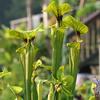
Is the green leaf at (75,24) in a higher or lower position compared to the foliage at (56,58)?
higher

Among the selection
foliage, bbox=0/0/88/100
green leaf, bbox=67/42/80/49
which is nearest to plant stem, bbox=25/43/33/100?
foliage, bbox=0/0/88/100

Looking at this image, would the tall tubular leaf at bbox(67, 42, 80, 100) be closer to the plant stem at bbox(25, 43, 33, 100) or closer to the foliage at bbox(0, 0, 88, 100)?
the foliage at bbox(0, 0, 88, 100)

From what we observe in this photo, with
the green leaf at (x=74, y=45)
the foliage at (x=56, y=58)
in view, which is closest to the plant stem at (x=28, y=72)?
the foliage at (x=56, y=58)

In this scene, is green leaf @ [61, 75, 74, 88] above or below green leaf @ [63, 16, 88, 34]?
below

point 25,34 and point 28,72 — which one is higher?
point 25,34

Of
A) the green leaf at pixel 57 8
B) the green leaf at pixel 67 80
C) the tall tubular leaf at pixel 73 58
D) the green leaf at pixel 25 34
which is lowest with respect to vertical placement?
the green leaf at pixel 67 80

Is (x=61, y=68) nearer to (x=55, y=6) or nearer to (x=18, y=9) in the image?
(x=55, y=6)

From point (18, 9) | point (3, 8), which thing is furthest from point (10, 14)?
point (3, 8)

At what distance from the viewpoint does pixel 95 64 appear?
29.6 ft

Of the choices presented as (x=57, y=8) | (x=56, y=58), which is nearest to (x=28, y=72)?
(x=56, y=58)

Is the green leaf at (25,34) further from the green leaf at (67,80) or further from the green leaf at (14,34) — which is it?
the green leaf at (67,80)

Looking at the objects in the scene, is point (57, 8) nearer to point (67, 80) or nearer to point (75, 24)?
point (75, 24)

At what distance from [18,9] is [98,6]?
2797 centimetres

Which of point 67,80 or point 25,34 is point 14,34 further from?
point 67,80
